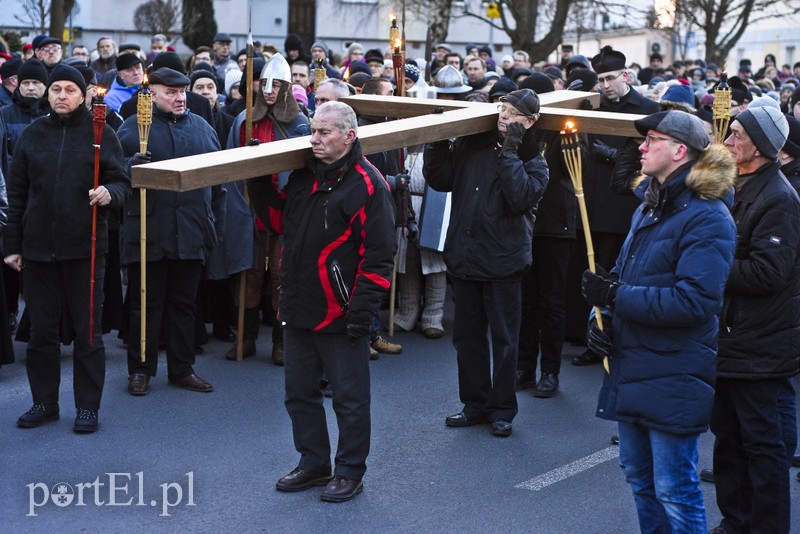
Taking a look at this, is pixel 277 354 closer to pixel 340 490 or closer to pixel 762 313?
pixel 340 490

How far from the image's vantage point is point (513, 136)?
659 centimetres

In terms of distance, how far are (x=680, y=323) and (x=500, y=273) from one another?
246 cm

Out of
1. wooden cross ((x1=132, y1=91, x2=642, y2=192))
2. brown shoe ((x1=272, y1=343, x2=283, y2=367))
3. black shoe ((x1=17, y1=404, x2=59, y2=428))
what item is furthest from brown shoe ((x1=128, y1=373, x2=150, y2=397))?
wooden cross ((x1=132, y1=91, x2=642, y2=192))

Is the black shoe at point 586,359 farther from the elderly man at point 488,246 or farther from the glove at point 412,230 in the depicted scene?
the elderly man at point 488,246

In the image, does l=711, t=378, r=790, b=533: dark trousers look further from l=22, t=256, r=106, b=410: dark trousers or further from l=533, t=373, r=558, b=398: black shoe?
l=22, t=256, r=106, b=410: dark trousers

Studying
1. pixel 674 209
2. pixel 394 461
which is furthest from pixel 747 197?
pixel 394 461

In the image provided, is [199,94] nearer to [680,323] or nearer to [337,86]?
[337,86]

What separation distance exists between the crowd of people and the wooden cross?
0.15 m

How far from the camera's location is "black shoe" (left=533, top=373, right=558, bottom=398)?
7.94 metres

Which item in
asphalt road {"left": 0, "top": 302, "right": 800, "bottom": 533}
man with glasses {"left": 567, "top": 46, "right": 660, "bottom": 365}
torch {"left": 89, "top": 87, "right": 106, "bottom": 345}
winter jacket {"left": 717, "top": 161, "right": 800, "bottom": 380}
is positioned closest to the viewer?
winter jacket {"left": 717, "top": 161, "right": 800, "bottom": 380}

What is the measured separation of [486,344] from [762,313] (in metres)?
2.35

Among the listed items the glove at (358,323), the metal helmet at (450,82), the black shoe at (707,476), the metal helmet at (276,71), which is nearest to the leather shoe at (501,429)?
the black shoe at (707,476)

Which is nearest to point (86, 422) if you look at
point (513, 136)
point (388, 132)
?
point (388, 132)

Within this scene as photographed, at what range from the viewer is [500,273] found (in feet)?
22.6
